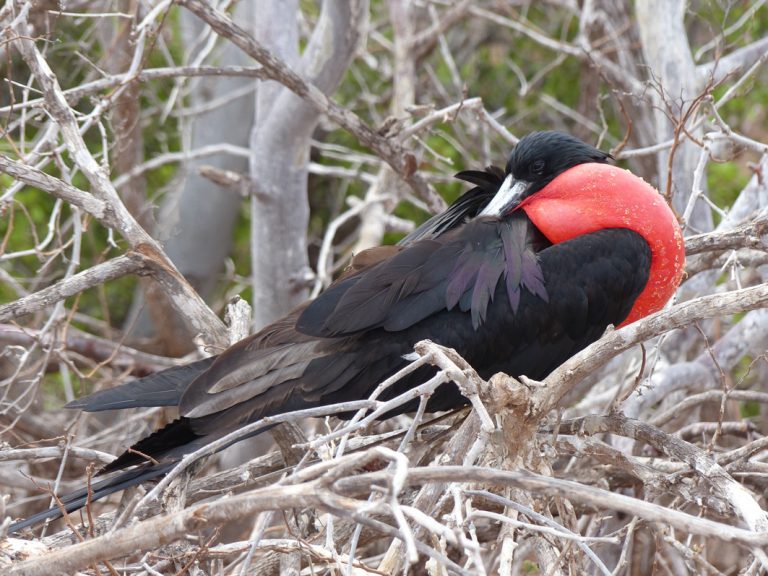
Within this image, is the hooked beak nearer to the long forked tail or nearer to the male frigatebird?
the male frigatebird

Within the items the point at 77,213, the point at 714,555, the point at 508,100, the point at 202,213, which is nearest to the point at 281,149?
the point at 77,213

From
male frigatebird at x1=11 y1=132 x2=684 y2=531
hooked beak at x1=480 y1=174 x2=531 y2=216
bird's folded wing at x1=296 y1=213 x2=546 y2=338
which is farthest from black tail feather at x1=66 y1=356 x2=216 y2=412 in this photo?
hooked beak at x1=480 y1=174 x2=531 y2=216

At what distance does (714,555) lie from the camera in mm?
3615

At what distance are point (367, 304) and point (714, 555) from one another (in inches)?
72.6

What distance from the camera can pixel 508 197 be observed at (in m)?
2.86

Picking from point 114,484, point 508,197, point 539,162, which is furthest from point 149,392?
point 539,162

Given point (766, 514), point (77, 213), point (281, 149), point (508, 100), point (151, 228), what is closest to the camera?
point (766, 514)

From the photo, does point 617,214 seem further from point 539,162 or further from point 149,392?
point 149,392

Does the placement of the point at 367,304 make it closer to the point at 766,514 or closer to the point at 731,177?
the point at 766,514

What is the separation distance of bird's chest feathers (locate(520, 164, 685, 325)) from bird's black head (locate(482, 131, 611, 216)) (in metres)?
0.09

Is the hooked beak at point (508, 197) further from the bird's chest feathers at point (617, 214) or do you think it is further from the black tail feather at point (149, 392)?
the black tail feather at point (149, 392)

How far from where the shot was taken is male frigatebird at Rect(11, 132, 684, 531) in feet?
8.12

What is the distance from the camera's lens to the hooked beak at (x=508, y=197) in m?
2.82

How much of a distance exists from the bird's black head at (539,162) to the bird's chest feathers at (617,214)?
0.09 m
